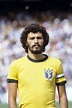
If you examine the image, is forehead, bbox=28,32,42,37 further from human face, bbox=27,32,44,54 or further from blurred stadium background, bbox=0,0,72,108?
blurred stadium background, bbox=0,0,72,108

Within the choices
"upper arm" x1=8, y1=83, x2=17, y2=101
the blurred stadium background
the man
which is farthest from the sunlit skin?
the blurred stadium background

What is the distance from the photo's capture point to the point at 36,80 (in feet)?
12.3

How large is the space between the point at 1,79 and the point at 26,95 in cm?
1059

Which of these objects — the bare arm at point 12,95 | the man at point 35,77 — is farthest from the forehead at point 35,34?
the bare arm at point 12,95

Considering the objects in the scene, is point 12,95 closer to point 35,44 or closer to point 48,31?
point 35,44

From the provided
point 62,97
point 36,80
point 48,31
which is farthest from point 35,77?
point 48,31

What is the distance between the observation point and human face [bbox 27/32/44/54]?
3.80 metres

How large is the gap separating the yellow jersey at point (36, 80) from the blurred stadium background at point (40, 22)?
33.0 feet

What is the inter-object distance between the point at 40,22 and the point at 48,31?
1.30 feet

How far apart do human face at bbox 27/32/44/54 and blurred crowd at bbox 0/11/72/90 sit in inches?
398

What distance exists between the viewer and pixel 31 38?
153 inches

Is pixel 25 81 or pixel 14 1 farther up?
pixel 14 1

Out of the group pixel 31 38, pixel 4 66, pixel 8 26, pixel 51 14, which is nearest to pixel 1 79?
pixel 4 66

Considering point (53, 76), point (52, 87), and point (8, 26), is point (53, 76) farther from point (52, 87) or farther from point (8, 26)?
point (8, 26)
